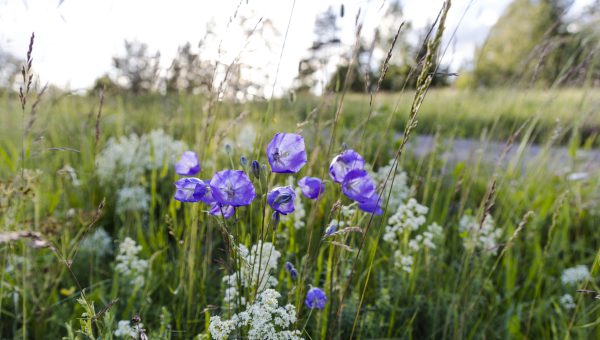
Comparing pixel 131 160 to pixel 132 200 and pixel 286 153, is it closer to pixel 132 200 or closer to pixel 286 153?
pixel 132 200

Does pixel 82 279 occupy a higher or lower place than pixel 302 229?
lower

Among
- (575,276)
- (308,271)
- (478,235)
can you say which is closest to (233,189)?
(308,271)

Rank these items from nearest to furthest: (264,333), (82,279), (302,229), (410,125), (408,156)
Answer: (410,125)
(264,333)
(82,279)
(302,229)
(408,156)

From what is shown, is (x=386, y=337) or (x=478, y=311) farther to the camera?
(x=478, y=311)

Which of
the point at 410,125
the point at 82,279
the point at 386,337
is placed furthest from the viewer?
the point at 82,279

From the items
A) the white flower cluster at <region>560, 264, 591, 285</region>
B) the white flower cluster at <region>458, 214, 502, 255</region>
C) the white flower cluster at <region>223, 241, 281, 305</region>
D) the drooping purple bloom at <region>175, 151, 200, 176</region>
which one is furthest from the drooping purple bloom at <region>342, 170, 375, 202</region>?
the white flower cluster at <region>560, 264, 591, 285</region>

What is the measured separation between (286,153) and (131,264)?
3.41ft

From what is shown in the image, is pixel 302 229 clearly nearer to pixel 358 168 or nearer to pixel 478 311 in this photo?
pixel 478 311

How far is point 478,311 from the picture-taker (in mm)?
1990

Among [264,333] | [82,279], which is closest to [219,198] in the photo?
[264,333]

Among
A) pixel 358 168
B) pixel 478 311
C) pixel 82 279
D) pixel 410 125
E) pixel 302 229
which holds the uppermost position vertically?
pixel 410 125

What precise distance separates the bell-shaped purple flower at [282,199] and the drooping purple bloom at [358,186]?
158mm

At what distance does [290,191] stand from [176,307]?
998 mm

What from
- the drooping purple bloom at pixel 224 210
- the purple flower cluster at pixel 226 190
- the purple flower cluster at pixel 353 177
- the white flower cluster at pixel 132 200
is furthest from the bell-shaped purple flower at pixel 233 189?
the white flower cluster at pixel 132 200
